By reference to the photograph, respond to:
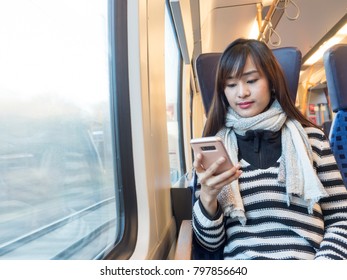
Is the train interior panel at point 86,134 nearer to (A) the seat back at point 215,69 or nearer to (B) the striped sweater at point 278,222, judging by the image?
(A) the seat back at point 215,69

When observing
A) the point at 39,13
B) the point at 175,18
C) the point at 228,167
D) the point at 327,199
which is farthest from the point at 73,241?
the point at 175,18

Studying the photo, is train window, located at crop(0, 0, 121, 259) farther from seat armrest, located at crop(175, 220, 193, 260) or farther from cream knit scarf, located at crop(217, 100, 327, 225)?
cream knit scarf, located at crop(217, 100, 327, 225)

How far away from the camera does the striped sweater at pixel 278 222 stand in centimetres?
80

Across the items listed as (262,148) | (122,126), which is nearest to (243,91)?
(262,148)

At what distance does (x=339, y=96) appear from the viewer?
1.15 metres

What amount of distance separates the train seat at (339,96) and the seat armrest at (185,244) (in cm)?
63

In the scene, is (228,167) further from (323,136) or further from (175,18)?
(175,18)

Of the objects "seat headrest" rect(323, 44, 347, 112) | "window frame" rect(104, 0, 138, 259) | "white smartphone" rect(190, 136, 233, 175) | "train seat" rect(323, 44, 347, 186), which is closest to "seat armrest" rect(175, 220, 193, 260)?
"window frame" rect(104, 0, 138, 259)

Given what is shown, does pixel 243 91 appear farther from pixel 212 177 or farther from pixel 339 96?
pixel 339 96

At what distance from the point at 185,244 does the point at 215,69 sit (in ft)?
2.27

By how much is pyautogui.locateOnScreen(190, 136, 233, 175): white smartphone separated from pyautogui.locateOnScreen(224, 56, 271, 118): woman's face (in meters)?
0.27

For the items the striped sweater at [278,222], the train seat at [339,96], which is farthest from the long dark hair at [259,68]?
the train seat at [339,96]
